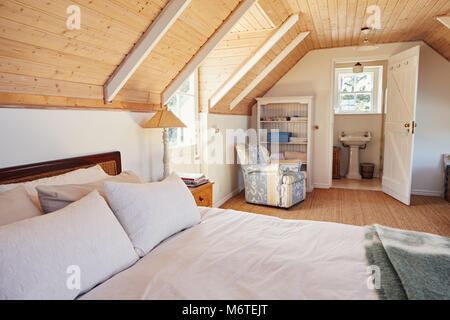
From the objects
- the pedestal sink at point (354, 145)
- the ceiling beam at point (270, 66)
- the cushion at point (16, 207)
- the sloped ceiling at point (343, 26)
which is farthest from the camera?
the pedestal sink at point (354, 145)

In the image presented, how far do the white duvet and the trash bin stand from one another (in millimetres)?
5013

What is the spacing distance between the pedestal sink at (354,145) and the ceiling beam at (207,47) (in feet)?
14.1

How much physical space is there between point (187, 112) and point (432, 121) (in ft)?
13.0

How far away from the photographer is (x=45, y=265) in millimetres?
995

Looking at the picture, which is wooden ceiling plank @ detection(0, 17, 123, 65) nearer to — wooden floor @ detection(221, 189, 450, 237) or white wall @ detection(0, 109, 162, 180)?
white wall @ detection(0, 109, 162, 180)

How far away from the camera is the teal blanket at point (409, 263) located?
1088 mm

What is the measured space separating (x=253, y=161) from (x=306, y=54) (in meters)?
2.34

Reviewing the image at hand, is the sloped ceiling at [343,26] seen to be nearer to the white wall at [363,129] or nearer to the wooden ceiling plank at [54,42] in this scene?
the wooden ceiling plank at [54,42]

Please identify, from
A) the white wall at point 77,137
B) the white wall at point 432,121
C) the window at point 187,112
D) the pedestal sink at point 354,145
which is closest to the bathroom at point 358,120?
the pedestal sink at point 354,145

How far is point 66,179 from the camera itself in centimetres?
175

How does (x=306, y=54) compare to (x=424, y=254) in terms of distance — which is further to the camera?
(x=306, y=54)

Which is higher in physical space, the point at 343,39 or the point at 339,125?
the point at 343,39
